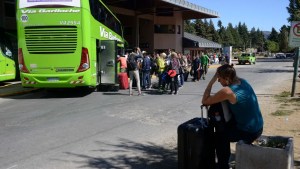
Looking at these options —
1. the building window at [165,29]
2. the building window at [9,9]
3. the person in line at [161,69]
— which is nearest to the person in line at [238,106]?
the person in line at [161,69]

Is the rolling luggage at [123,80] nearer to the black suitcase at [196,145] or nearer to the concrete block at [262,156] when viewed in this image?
the black suitcase at [196,145]

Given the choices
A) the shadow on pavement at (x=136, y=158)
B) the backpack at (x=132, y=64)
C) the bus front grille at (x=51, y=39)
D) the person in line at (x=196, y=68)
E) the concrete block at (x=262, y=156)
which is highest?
the bus front grille at (x=51, y=39)

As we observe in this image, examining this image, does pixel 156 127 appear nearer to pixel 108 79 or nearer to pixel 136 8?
pixel 108 79

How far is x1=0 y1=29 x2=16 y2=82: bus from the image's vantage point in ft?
55.1

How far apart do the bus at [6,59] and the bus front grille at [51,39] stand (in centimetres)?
434

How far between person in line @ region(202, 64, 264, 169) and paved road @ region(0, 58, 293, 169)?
1.41 meters

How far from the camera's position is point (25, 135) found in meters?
7.76

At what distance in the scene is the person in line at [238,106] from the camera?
14.8 ft

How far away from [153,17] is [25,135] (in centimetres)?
3967

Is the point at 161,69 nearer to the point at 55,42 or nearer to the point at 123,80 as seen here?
the point at 123,80

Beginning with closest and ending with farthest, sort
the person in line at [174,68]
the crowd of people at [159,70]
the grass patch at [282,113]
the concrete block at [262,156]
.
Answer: the concrete block at [262,156]
the grass patch at [282,113]
the crowd of people at [159,70]
the person in line at [174,68]

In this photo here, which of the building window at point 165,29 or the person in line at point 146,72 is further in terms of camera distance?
the building window at point 165,29

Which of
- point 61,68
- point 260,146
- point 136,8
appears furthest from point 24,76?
point 136,8

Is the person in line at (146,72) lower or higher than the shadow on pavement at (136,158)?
higher
